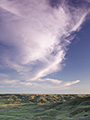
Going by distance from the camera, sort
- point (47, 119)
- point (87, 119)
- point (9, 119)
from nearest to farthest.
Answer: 1. point (87, 119)
2. point (47, 119)
3. point (9, 119)

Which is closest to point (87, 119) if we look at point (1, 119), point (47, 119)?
point (47, 119)

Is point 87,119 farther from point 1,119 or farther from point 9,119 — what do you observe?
point 1,119

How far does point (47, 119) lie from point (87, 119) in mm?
13312

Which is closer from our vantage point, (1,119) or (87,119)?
(87,119)

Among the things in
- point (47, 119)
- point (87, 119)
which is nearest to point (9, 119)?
point (47, 119)

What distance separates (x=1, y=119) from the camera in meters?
52.7

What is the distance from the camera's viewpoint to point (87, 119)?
121ft

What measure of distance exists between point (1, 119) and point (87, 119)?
3223cm

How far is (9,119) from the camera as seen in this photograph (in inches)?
2013

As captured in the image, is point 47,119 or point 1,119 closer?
point 47,119

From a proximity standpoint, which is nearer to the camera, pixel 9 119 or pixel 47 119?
pixel 47 119

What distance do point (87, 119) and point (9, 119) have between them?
2844cm

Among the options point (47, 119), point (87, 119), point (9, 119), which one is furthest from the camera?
point (9, 119)

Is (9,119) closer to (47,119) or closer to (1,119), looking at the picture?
(1,119)
